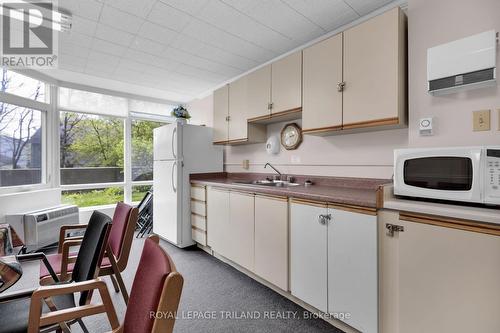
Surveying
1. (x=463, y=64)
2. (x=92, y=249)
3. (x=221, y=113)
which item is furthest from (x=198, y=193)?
(x=463, y=64)

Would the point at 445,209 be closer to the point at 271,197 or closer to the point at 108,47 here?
the point at 271,197

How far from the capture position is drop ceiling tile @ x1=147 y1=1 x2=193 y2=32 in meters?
2.09

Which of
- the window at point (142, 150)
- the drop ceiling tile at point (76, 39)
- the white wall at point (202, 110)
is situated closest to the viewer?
the drop ceiling tile at point (76, 39)

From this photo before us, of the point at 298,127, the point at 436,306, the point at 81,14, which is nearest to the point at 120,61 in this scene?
the point at 81,14

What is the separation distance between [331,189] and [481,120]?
3.50ft

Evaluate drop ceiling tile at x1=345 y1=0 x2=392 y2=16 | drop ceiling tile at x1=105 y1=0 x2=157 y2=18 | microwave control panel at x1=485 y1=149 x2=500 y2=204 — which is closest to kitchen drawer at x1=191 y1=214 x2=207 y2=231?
drop ceiling tile at x1=105 y1=0 x2=157 y2=18

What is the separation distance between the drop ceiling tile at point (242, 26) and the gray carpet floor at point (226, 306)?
2.62 metres

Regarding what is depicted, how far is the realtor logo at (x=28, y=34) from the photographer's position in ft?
6.68

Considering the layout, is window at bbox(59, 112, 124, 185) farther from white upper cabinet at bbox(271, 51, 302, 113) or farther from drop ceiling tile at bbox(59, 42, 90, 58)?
white upper cabinet at bbox(271, 51, 302, 113)

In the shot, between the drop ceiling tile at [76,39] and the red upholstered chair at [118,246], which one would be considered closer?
the red upholstered chair at [118,246]

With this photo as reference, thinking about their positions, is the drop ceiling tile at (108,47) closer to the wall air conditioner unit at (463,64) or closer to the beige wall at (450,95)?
the beige wall at (450,95)

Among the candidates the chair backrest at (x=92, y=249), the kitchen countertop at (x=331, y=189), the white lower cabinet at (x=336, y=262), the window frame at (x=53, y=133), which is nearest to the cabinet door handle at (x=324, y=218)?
the white lower cabinet at (x=336, y=262)

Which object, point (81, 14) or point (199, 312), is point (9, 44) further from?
point (199, 312)

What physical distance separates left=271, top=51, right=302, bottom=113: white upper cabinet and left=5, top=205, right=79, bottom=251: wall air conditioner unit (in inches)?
130
